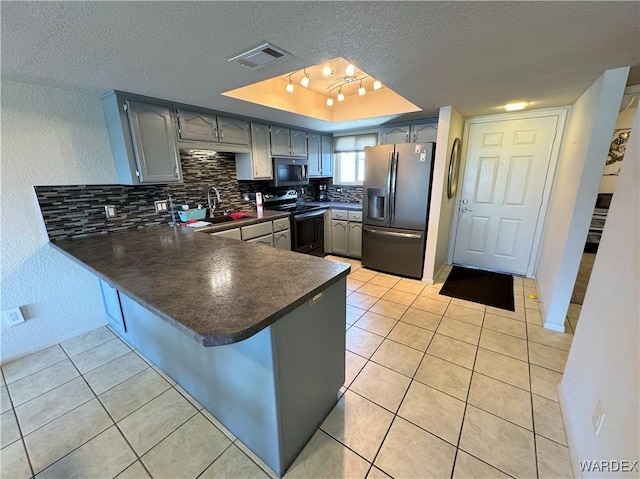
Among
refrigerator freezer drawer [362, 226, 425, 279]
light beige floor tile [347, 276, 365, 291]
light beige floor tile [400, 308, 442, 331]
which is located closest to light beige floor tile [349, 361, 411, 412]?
light beige floor tile [400, 308, 442, 331]

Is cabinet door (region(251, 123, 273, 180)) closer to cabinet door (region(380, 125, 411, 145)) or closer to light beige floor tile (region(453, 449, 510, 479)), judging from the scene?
cabinet door (region(380, 125, 411, 145))

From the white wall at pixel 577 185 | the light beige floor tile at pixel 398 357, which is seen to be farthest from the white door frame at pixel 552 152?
the light beige floor tile at pixel 398 357

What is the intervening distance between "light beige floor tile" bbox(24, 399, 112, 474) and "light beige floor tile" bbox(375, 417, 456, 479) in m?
1.63

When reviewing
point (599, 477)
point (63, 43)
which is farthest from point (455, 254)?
point (63, 43)

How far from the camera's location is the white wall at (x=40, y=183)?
1.90 meters

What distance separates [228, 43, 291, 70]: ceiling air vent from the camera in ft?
4.68

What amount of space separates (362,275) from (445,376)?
6.18 feet

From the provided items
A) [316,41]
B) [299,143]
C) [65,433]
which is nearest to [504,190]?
[299,143]

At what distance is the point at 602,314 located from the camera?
49.1 inches

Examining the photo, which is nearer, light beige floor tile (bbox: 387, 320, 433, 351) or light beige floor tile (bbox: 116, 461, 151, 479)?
light beige floor tile (bbox: 116, 461, 151, 479)

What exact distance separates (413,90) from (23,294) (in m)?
3.63

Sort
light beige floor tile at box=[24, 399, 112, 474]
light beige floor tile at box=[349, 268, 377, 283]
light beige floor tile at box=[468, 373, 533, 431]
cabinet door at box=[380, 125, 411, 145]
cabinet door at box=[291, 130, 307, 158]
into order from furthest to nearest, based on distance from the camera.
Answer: cabinet door at box=[291, 130, 307, 158]
cabinet door at box=[380, 125, 411, 145]
light beige floor tile at box=[349, 268, 377, 283]
light beige floor tile at box=[468, 373, 533, 431]
light beige floor tile at box=[24, 399, 112, 474]

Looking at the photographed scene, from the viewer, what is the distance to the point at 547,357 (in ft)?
6.67

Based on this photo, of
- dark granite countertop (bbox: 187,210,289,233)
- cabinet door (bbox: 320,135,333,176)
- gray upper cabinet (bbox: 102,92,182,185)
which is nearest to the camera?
gray upper cabinet (bbox: 102,92,182,185)
